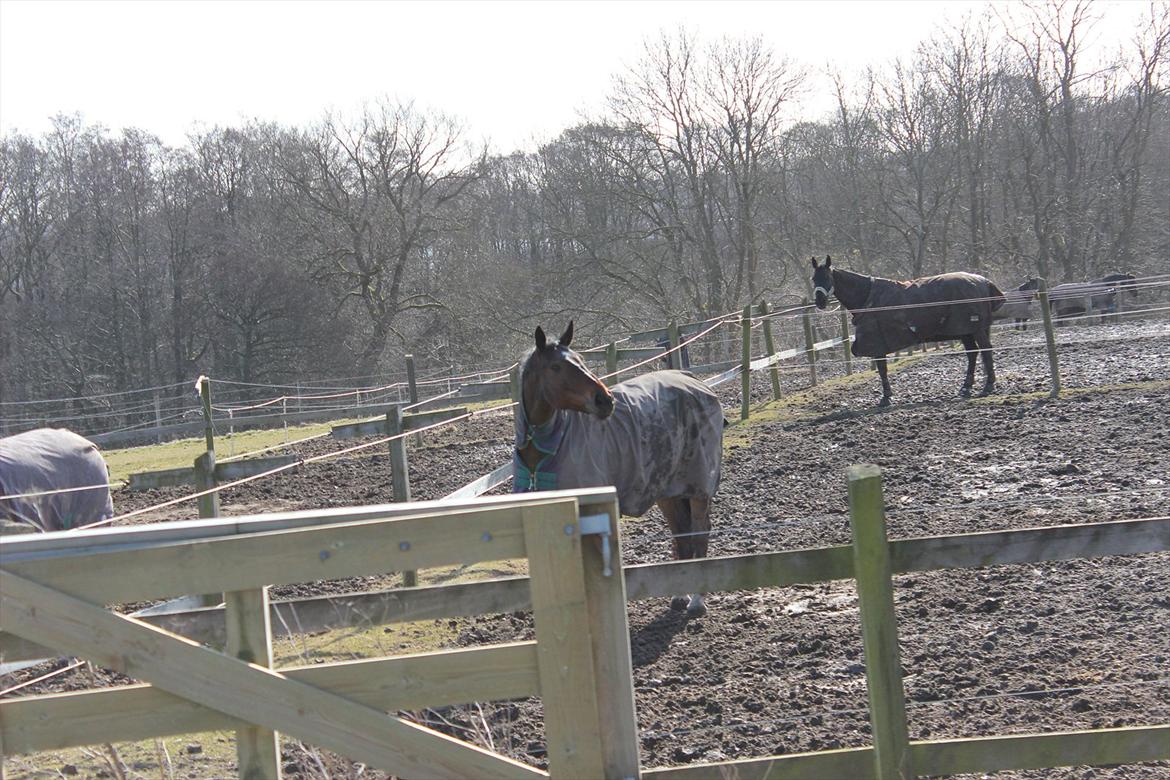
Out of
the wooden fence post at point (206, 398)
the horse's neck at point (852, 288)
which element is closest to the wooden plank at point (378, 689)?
the wooden fence post at point (206, 398)

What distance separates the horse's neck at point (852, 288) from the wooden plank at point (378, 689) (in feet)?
45.6

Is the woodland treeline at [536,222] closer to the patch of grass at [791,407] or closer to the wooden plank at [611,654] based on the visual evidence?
the patch of grass at [791,407]

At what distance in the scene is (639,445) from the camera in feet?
20.5

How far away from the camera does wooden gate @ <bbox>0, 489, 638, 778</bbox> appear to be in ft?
7.41

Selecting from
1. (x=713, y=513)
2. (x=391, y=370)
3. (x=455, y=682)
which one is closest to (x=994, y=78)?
(x=391, y=370)

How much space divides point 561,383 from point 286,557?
355 cm

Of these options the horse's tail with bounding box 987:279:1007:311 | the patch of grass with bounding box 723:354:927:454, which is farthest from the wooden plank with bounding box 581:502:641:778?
the horse's tail with bounding box 987:279:1007:311

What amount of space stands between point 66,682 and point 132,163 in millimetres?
35493

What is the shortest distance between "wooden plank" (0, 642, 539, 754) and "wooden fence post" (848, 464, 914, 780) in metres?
1.02

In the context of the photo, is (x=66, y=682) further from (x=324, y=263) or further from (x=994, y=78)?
(x=994, y=78)

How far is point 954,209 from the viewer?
1316 inches

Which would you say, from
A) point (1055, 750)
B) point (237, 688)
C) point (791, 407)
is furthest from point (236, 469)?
point (791, 407)

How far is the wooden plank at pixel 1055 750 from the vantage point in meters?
2.77

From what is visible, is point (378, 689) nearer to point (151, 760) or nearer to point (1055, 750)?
point (1055, 750)
